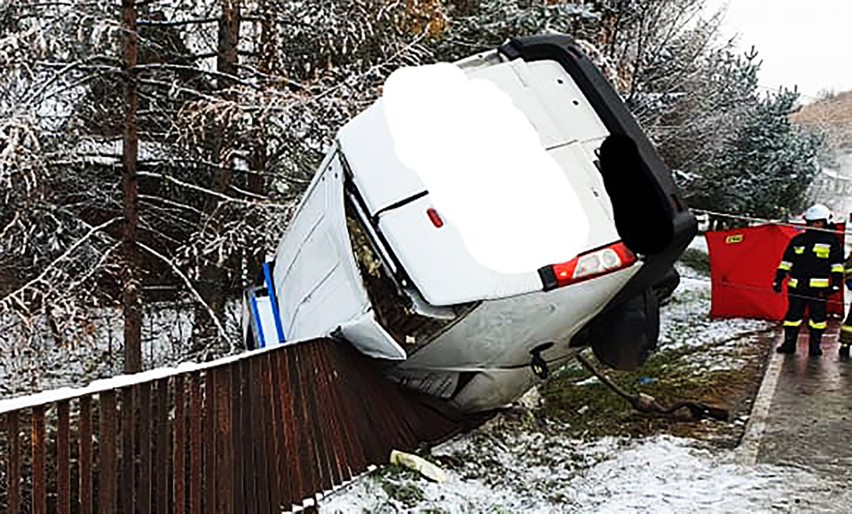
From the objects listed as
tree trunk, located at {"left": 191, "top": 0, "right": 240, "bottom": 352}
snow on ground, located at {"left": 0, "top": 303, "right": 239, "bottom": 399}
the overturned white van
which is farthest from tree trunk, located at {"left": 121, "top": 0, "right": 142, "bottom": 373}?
the overturned white van

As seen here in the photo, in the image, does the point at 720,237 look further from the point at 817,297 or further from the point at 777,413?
the point at 777,413

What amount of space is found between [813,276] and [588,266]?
522 cm

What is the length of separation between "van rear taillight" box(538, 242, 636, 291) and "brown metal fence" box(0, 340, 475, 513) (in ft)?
4.39

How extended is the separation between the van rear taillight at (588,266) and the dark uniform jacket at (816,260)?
4.94m

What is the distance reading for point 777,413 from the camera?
21.7ft

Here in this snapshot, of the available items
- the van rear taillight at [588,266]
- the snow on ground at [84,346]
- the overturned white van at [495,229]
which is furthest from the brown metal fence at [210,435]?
the snow on ground at [84,346]

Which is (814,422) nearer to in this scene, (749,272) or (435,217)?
(435,217)

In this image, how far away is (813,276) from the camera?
349 inches

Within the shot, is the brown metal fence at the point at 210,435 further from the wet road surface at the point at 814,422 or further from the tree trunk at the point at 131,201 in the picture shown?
the tree trunk at the point at 131,201

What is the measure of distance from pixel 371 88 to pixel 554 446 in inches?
149

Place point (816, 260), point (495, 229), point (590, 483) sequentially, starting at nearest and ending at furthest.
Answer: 1. point (495, 229)
2. point (590, 483)
3. point (816, 260)

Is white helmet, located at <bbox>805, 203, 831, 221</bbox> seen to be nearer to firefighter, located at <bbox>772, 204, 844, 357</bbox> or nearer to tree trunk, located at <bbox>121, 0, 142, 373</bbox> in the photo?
firefighter, located at <bbox>772, 204, 844, 357</bbox>

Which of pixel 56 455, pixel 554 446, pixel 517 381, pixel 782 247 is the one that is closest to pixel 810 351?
pixel 782 247

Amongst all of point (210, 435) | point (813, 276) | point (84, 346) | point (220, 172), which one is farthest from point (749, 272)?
point (210, 435)
